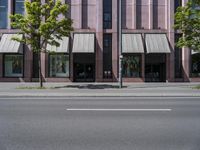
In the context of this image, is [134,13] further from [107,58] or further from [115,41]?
[107,58]

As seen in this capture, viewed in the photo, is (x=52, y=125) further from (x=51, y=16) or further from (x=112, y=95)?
(x=51, y=16)

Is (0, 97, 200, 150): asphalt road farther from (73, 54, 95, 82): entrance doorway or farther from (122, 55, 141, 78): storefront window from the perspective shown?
(122, 55, 141, 78): storefront window

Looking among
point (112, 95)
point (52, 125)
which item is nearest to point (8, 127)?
point (52, 125)

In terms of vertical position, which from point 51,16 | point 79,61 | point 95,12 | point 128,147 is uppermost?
point 95,12

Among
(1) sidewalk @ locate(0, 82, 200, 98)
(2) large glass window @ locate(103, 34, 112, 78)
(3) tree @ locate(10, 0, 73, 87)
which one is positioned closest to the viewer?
(1) sidewalk @ locate(0, 82, 200, 98)

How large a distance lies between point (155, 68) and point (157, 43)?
122 inches

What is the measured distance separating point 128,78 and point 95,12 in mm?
8469

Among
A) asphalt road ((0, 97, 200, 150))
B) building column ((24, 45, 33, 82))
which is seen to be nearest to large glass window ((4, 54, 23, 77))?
building column ((24, 45, 33, 82))

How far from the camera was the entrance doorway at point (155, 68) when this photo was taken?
32.4 metres

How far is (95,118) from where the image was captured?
9.77m

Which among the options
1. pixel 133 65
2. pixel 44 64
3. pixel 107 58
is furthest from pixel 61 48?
pixel 133 65

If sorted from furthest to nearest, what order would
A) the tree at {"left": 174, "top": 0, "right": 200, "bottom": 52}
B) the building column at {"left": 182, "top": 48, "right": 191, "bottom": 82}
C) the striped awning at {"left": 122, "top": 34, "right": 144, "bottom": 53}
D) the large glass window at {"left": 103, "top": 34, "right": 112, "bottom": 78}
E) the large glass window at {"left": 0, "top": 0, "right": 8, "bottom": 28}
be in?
the large glass window at {"left": 0, "top": 0, "right": 8, "bottom": 28} → the large glass window at {"left": 103, "top": 34, "right": 112, "bottom": 78} → the building column at {"left": 182, "top": 48, "right": 191, "bottom": 82} → the striped awning at {"left": 122, "top": 34, "right": 144, "bottom": 53} → the tree at {"left": 174, "top": 0, "right": 200, "bottom": 52}

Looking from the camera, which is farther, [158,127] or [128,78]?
[128,78]

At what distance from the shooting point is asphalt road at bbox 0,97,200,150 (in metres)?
6.49
